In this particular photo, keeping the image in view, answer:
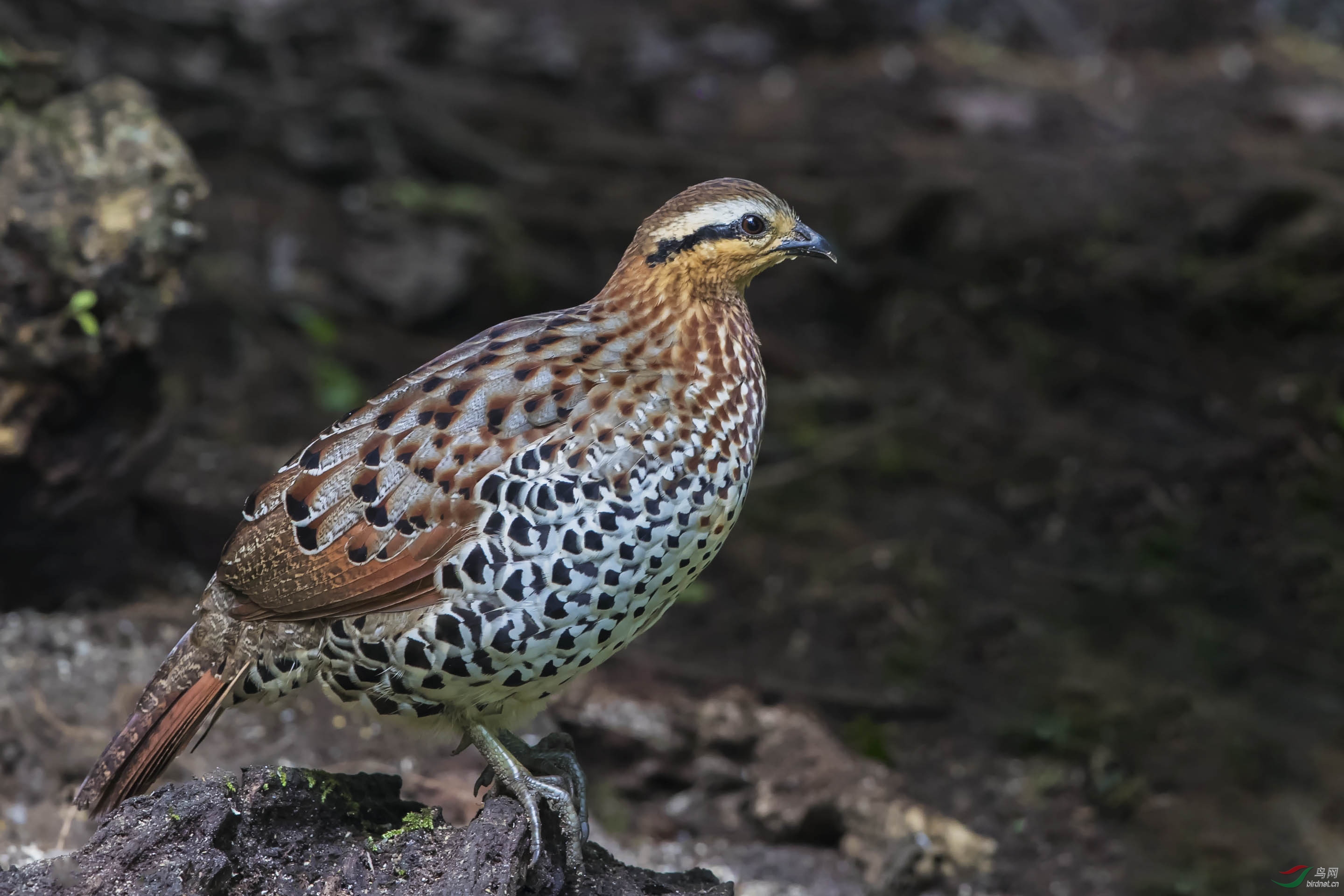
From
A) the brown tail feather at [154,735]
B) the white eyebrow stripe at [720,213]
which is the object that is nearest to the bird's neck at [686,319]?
the white eyebrow stripe at [720,213]

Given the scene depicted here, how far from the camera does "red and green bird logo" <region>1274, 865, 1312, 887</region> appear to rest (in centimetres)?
500

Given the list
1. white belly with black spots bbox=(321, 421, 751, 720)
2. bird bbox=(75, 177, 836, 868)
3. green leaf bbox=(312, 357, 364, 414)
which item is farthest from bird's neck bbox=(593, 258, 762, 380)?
green leaf bbox=(312, 357, 364, 414)

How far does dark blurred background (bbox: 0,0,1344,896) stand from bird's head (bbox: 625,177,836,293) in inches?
101

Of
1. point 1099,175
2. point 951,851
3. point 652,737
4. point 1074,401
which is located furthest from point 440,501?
point 1099,175

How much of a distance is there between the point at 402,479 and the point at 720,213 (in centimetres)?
121

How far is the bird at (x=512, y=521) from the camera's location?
337 centimetres

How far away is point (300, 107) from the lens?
986 cm

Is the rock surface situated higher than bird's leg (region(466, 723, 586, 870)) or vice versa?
bird's leg (region(466, 723, 586, 870))

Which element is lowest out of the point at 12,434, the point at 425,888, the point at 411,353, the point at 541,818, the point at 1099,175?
the point at 425,888

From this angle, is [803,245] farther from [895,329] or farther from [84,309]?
[895,329]

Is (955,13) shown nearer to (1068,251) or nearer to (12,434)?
(1068,251)

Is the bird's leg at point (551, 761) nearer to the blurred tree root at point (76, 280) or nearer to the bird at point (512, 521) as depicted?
the bird at point (512, 521)

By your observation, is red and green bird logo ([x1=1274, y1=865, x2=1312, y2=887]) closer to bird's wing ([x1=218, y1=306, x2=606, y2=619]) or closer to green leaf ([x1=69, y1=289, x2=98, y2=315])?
bird's wing ([x1=218, y1=306, x2=606, y2=619])

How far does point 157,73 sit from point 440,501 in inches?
294
